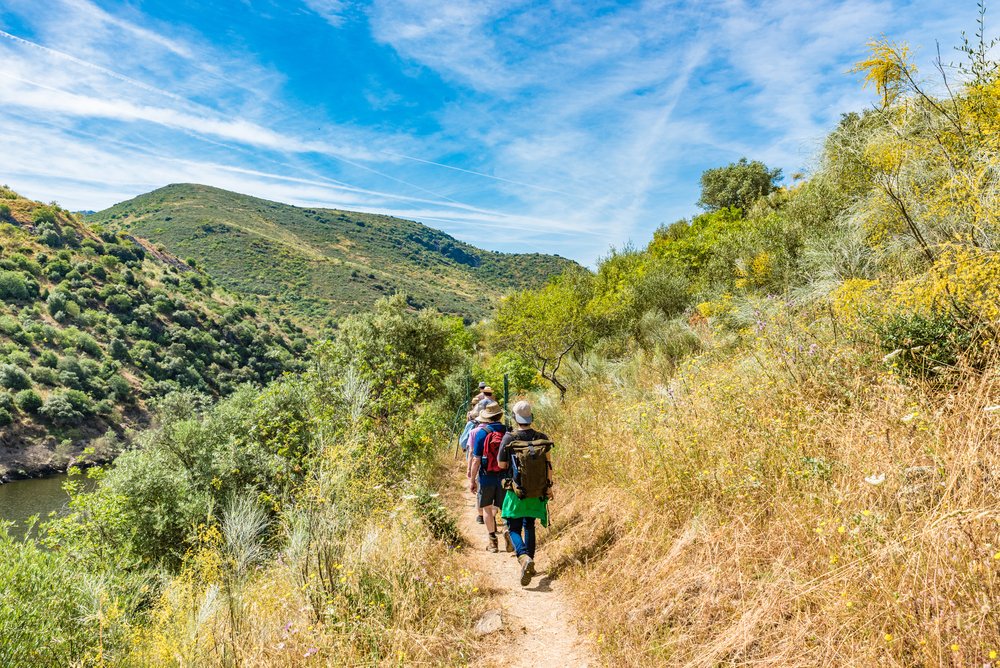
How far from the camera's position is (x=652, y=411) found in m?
6.12

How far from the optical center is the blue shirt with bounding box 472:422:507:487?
5.91 metres

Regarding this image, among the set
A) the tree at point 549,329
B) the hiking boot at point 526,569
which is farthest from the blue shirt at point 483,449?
the tree at point 549,329

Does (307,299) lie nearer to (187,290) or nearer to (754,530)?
(187,290)

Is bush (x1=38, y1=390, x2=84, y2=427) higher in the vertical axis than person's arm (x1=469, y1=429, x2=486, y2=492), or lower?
lower

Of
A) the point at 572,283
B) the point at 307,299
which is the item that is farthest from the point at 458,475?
the point at 307,299

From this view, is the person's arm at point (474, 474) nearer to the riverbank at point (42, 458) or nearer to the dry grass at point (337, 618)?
the dry grass at point (337, 618)

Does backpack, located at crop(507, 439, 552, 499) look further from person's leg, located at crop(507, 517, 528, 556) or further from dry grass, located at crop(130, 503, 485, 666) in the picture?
dry grass, located at crop(130, 503, 485, 666)

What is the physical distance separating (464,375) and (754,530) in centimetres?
1814

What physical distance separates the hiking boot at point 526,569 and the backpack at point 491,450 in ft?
3.72

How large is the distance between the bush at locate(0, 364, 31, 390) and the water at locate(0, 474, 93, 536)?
9.47 m

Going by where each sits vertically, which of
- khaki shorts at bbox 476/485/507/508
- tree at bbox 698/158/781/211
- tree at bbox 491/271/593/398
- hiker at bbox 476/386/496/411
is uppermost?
tree at bbox 698/158/781/211

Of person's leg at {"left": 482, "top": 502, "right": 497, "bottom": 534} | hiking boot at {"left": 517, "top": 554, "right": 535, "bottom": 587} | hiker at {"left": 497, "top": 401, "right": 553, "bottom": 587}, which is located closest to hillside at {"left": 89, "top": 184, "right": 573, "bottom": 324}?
person's leg at {"left": 482, "top": 502, "right": 497, "bottom": 534}

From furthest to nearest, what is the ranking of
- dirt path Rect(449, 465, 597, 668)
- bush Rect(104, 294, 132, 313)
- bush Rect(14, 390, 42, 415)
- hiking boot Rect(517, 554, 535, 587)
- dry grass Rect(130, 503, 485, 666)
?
1. bush Rect(104, 294, 132, 313)
2. bush Rect(14, 390, 42, 415)
3. hiking boot Rect(517, 554, 535, 587)
4. dirt path Rect(449, 465, 597, 668)
5. dry grass Rect(130, 503, 485, 666)

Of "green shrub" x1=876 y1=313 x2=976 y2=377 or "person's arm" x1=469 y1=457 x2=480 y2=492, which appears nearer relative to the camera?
"green shrub" x1=876 y1=313 x2=976 y2=377
